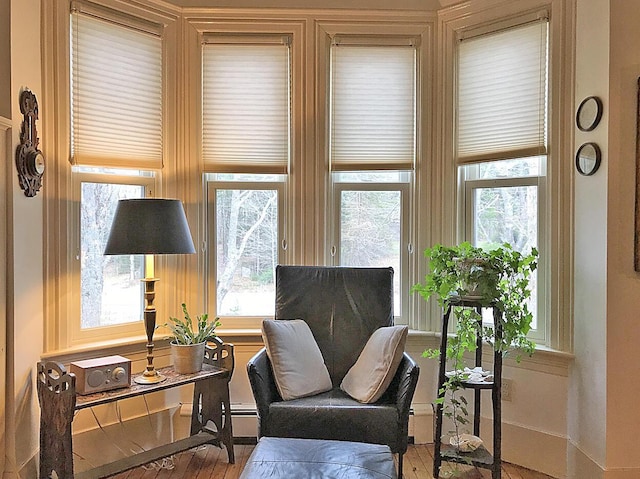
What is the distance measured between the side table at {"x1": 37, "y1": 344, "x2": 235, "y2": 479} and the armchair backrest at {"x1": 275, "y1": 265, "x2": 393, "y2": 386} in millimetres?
462

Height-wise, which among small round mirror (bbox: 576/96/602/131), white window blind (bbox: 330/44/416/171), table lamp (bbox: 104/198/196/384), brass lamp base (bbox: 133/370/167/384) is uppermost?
white window blind (bbox: 330/44/416/171)

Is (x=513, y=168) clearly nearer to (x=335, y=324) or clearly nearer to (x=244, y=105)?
(x=335, y=324)

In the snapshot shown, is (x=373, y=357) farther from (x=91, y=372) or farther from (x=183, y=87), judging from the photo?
(x=183, y=87)

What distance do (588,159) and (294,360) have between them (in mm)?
1818

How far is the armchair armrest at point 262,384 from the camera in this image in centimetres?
246

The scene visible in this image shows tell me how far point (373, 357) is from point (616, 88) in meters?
1.77

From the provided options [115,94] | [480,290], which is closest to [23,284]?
[115,94]

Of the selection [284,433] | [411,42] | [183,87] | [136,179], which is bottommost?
[284,433]

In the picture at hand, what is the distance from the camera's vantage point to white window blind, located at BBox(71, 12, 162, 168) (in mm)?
2785

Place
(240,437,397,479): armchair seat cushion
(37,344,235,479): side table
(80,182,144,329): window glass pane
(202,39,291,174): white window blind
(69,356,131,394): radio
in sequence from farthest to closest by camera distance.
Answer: (202,39,291,174): white window blind < (80,182,144,329): window glass pane < (69,356,131,394): radio < (37,344,235,479): side table < (240,437,397,479): armchair seat cushion

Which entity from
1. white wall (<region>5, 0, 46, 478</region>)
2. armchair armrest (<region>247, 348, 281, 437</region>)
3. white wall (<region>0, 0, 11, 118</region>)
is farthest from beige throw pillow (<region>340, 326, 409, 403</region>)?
→ white wall (<region>0, 0, 11, 118</region>)

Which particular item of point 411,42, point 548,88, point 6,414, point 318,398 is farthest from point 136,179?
point 548,88

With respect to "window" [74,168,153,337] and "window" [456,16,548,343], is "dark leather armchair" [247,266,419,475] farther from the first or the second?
"window" [74,168,153,337]

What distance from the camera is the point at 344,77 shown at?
3266 mm
